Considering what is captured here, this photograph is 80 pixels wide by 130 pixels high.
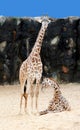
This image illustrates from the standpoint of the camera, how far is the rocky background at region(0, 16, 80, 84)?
18297mm

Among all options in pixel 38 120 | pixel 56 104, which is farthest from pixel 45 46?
pixel 38 120

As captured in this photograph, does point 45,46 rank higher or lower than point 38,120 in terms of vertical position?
higher

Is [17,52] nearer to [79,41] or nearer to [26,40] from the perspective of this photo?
[26,40]

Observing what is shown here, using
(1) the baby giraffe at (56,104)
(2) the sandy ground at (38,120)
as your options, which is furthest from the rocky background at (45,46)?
(1) the baby giraffe at (56,104)

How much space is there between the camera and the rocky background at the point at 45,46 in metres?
18.3

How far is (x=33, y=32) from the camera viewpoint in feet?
60.5

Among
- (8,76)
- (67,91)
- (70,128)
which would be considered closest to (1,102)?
(67,91)

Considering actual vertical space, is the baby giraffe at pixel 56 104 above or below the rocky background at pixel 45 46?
below

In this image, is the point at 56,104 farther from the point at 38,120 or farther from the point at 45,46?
the point at 45,46

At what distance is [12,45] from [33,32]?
31.8 inches

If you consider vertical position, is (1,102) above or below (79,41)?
below

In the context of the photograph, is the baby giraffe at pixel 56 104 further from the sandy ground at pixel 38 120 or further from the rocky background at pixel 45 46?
the rocky background at pixel 45 46

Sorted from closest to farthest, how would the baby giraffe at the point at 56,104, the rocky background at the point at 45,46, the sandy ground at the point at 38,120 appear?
the sandy ground at the point at 38,120 → the baby giraffe at the point at 56,104 → the rocky background at the point at 45,46

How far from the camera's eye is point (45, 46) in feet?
60.4
